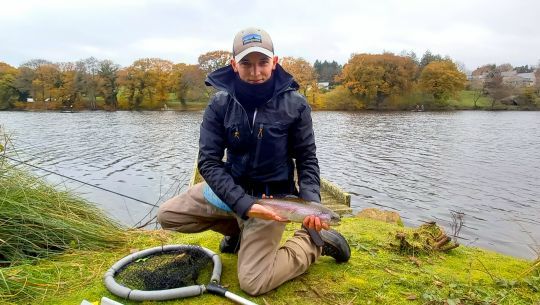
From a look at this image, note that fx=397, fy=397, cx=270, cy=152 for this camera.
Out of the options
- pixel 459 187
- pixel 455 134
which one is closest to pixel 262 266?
pixel 459 187

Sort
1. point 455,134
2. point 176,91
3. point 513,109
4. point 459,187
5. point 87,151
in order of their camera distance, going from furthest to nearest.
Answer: point 176,91 < point 513,109 < point 455,134 < point 87,151 < point 459,187

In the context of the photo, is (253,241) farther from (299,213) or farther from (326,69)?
(326,69)

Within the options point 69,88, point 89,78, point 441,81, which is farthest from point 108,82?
point 441,81

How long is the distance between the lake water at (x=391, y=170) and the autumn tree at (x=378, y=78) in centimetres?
3624

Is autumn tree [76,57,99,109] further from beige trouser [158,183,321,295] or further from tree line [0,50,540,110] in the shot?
beige trouser [158,183,321,295]

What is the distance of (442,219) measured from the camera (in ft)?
37.7

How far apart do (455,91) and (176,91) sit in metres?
49.3

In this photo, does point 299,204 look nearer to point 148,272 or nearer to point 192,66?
point 148,272

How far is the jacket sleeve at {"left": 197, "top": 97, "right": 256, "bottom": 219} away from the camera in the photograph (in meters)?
3.45

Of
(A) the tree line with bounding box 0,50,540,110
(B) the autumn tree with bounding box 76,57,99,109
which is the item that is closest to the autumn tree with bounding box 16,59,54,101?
(A) the tree line with bounding box 0,50,540,110

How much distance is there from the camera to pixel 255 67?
3586 mm

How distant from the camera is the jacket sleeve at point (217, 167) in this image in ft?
11.3

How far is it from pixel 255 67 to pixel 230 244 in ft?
6.65

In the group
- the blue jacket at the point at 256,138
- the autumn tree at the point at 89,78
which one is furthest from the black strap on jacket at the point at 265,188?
the autumn tree at the point at 89,78
